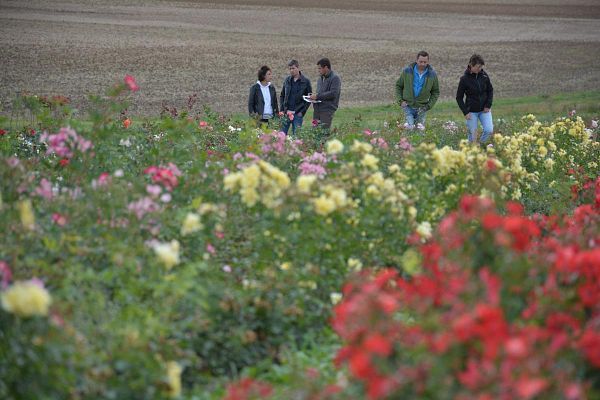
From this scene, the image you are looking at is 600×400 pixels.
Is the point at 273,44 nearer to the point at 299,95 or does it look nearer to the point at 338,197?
the point at 299,95

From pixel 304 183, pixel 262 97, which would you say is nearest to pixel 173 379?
pixel 304 183

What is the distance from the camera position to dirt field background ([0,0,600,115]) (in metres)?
28.3

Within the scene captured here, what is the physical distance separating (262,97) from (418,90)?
2.31 m

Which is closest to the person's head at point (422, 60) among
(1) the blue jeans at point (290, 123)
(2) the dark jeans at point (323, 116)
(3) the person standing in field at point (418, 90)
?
(3) the person standing in field at point (418, 90)

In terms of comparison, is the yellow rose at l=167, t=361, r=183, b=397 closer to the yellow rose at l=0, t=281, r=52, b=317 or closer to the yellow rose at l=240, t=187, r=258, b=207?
the yellow rose at l=0, t=281, r=52, b=317

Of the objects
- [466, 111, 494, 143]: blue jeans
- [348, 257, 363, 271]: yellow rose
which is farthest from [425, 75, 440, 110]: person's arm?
[348, 257, 363, 271]: yellow rose

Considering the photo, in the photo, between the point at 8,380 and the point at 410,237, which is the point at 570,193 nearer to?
the point at 410,237

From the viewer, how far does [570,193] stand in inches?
389

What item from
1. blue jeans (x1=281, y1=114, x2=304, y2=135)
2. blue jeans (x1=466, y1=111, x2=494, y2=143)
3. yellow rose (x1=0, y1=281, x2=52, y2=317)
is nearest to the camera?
yellow rose (x1=0, y1=281, x2=52, y2=317)

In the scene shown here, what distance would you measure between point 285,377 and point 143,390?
937 millimetres

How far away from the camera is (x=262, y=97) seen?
1437 cm

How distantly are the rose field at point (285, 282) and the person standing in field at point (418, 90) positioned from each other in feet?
20.1

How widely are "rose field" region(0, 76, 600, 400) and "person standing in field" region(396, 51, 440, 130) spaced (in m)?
6.13

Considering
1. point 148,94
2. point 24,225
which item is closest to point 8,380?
point 24,225
